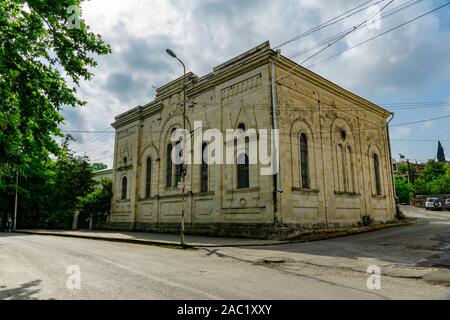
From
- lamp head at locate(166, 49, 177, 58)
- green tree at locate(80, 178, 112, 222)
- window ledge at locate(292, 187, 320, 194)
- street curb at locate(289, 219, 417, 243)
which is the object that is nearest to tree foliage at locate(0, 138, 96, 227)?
green tree at locate(80, 178, 112, 222)

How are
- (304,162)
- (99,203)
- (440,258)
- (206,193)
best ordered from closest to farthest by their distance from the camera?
(440,258)
(304,162)
(206,193)
(99,203)

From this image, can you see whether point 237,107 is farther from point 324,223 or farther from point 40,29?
point 40,29

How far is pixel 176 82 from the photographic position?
25.8 metres

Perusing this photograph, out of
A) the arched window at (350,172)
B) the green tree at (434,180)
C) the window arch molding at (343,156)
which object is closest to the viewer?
the window arch molding at (343,156)

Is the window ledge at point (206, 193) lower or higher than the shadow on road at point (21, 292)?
higher

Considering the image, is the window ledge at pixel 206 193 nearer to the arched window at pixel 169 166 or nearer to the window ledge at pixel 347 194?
the arched window at pixel 169 166

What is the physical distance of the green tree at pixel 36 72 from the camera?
7777mm

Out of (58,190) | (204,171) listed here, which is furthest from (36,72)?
(58,190)

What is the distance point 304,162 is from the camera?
1978 cm

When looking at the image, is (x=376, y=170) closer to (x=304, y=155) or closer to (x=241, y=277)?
(x=304, y=155)

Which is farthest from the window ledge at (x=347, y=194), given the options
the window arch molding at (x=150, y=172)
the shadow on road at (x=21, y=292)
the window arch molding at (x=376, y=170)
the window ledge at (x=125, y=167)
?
the shadow on road at (x=21, y=292)

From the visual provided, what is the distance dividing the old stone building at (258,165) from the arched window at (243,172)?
0.06 meters

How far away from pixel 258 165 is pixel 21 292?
13.7 m

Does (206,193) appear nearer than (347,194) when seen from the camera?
Yes
